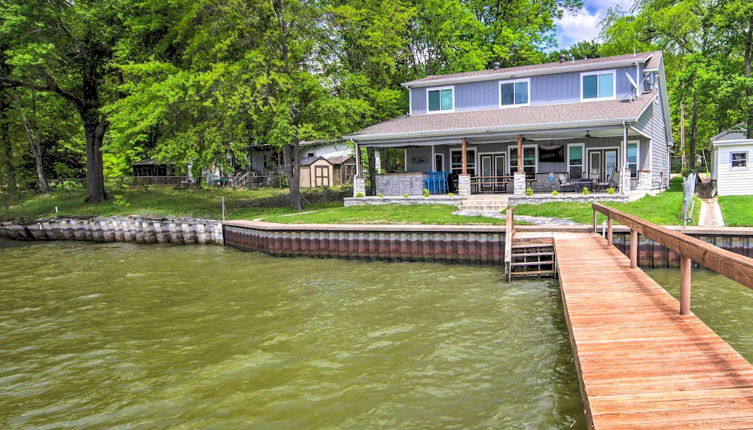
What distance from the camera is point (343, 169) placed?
42.2 m

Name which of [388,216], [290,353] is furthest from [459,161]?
[290,353]

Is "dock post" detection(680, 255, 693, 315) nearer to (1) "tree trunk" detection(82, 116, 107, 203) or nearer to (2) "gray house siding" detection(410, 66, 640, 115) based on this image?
(2) "gray house siding" detection(410, 66, 640, 115)

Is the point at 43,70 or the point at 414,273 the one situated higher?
the point at 43,70

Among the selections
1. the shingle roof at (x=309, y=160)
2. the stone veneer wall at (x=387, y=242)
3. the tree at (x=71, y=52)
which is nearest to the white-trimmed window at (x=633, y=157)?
the stone veneer wall at (x=387, y=242)

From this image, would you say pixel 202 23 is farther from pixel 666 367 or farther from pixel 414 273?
pixel 666 367

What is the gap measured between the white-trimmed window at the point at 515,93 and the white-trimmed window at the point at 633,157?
16.7 feet

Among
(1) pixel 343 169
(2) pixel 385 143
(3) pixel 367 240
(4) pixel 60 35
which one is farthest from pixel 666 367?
(1) pixel 343 169

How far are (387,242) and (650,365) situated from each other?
458 inches

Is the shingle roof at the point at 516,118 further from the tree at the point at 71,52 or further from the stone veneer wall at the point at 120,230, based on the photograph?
the tree at the point at 71,52

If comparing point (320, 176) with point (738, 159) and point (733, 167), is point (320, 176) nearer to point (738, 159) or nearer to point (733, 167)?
point (733, 167)

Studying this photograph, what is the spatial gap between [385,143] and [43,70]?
61.0 ft

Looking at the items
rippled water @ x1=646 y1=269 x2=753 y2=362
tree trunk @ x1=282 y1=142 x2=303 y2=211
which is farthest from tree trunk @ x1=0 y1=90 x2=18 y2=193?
rippled water @ x1=646 y1=269 x2=753 y2=362

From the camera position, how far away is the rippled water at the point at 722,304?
7.83 m

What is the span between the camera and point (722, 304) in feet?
31.8
